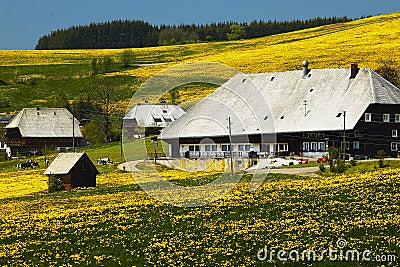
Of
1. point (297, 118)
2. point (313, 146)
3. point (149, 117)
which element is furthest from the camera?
point (149, 117)

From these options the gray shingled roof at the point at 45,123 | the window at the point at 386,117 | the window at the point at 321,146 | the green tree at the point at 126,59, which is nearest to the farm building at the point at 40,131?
the gray shingled roof at the point at 45,123

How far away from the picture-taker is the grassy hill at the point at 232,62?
5015 inches

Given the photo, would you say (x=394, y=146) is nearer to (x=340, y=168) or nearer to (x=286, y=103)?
(x=286, y=103)

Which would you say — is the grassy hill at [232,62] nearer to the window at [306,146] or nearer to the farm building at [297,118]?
the farm building at [297,118]

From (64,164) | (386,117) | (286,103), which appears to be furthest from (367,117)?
(64,164)

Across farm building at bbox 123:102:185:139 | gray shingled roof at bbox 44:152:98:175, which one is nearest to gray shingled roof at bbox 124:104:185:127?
farm building at bbox 123:102:185:139

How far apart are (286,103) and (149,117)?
5718 cm

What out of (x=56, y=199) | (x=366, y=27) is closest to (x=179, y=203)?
(x=56, y=199)

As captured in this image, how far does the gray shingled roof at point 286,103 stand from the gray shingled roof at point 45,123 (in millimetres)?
39533

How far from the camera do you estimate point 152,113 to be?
13900 centimetres

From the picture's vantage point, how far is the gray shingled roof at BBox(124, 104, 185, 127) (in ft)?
448

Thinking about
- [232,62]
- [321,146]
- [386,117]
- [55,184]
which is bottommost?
[55,184]

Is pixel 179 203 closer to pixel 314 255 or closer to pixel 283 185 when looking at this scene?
pixel 283 185

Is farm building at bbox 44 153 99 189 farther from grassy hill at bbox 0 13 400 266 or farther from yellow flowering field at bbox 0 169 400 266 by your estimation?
yellow flowering field at bbox 0 169 400 266
